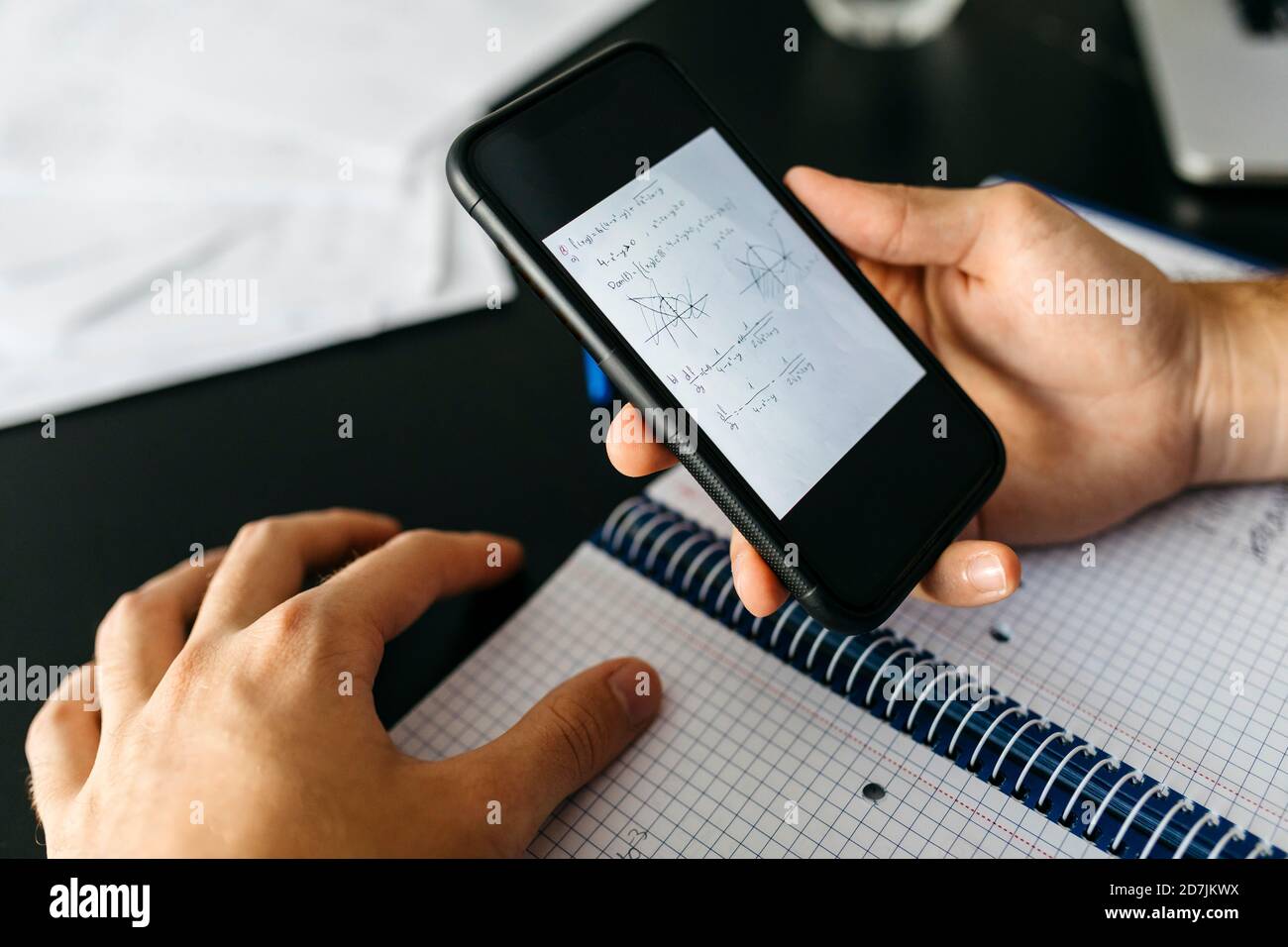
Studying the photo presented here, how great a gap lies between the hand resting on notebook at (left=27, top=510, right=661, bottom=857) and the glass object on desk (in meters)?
0.90

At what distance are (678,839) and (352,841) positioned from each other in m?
0.20

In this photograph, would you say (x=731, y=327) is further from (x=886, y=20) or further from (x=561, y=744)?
(x=886, y=20)

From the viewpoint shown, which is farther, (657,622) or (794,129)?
(794,129)

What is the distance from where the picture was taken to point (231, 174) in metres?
1.12

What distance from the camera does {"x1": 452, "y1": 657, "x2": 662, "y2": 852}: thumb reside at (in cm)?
61

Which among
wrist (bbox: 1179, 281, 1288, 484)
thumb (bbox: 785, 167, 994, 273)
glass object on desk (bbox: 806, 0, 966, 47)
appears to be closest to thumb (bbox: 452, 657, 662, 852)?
thumb (bbox: 785, 167, 994, 273)

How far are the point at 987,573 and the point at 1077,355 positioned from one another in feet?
0.78

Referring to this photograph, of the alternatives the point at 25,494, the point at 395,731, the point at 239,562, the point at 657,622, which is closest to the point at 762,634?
the point at 657,622

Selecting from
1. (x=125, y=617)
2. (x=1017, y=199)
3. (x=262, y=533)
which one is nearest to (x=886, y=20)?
(x=1017, y=199)

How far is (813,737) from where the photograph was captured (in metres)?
0.68

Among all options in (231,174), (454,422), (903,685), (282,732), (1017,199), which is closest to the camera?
(282,732)

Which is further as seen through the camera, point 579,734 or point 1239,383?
point 1239,383

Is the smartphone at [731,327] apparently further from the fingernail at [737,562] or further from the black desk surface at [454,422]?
the black desk surface at [454,422]

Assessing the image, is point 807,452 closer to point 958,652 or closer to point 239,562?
point 958,652
